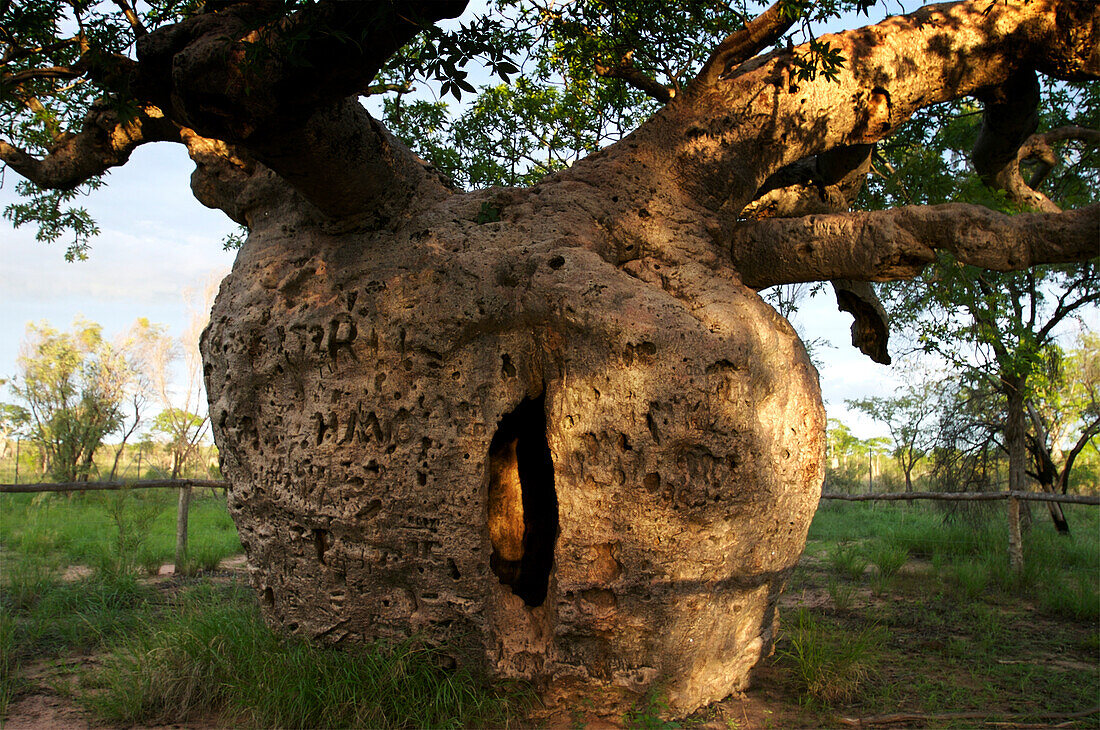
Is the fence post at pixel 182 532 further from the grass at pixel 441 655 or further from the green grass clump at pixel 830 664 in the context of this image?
the green grass clump at pixel 830 664

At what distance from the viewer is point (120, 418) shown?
1383cm

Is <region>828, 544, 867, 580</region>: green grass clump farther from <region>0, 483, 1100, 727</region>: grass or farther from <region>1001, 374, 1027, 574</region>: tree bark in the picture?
<region>1001, 374, 1027, 574</region>: tree bark

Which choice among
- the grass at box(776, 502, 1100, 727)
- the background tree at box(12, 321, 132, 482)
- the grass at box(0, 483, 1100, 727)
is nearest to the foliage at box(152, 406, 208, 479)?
the background tree at box(12, 321, 132, 482)

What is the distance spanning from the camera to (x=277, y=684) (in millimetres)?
3066

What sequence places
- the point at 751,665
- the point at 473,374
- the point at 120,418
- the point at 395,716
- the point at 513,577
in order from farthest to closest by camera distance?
the point at 120,418 → the point at 513,577 → the point at 751,665 → the point at 473,374 → the point at 395,716

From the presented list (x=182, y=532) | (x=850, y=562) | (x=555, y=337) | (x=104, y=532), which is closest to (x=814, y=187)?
(x=555, y=337)

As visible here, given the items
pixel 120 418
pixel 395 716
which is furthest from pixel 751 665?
pixel 120 418

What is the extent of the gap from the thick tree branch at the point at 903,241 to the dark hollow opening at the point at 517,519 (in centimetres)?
157

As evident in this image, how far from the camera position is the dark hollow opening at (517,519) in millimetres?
3801

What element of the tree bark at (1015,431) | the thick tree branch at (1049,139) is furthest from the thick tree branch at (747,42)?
the tree bark at (1015,431)

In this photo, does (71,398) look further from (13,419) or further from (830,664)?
(830,664)

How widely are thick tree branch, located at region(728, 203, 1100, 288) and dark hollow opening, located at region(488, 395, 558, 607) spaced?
157 cm

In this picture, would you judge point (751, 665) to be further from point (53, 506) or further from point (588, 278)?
point (53, 506)

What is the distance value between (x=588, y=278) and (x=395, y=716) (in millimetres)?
2136
